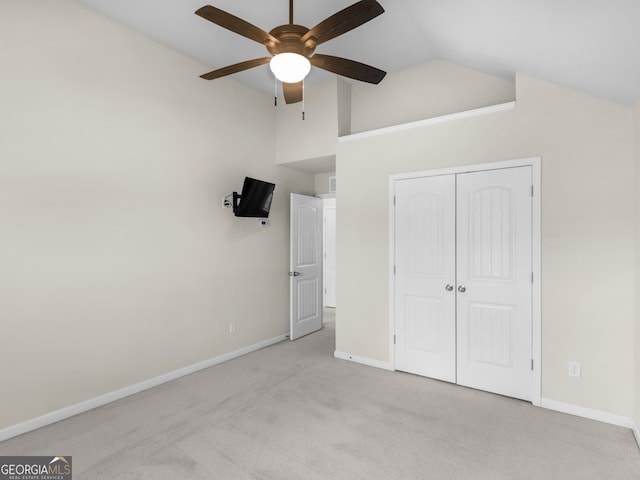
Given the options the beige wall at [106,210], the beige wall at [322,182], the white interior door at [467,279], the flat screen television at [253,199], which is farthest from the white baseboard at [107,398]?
the beige wall at [322,182]

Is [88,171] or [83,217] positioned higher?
[88,171]

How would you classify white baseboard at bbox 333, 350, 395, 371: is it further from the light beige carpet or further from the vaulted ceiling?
the vaulted ceiling

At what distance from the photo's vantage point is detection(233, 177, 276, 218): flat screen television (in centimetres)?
387

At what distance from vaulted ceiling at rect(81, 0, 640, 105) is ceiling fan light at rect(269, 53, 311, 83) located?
38.1 inches

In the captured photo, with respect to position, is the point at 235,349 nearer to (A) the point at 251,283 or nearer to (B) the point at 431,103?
(A) the point at 251,283

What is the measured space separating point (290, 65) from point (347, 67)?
482mm

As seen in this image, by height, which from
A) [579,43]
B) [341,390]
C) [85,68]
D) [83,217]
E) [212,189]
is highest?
[85,68]

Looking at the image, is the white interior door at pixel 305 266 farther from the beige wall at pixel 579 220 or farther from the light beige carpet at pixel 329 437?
the beige wall at pixel 579 220

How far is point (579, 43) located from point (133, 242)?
3.54 m

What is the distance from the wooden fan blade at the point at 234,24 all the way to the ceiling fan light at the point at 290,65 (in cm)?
12

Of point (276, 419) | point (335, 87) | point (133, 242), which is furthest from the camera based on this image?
point (335, 87)

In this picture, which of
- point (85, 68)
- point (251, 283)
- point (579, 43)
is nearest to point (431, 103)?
point (579, 43)

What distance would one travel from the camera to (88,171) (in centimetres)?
276

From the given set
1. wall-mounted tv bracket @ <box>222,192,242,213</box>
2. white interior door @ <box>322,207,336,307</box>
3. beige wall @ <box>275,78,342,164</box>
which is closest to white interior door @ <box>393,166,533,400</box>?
beige wall @ <box>275,78,342,164</box>
